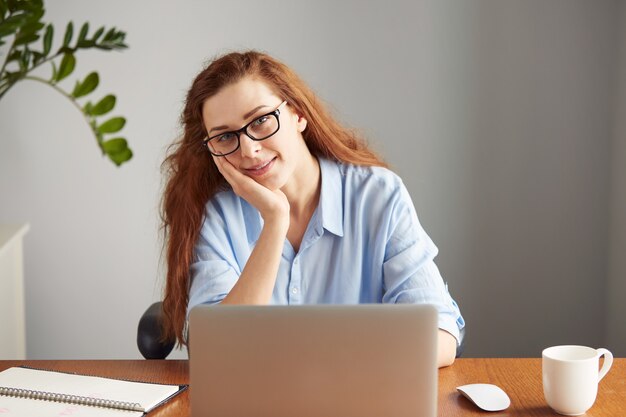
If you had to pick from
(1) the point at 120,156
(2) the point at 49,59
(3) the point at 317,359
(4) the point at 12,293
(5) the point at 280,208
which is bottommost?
(4) the point at 12,293

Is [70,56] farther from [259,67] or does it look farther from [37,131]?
[37,131]

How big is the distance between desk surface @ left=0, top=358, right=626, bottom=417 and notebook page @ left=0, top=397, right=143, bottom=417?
65 millimetres

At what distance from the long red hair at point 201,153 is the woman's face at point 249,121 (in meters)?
0.03

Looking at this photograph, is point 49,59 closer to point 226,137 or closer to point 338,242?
point 226,137

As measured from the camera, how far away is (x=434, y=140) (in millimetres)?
2947

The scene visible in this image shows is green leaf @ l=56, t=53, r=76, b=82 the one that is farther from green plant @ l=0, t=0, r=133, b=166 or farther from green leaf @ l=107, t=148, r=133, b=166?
green leaf @ l=107, t=148, r=133, b=166

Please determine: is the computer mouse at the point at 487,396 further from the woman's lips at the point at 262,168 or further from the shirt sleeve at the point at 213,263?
the woman's lips at the point at 262,168

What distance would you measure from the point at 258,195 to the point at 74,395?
2.01 ft

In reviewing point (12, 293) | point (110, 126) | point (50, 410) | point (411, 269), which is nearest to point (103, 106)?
point (110, 126)

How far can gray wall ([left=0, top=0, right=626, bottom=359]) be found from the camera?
286 cm

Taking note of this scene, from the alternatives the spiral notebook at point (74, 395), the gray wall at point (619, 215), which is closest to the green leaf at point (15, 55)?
the spiral notebook at point (74, 395)

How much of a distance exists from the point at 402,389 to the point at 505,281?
6.32 ft

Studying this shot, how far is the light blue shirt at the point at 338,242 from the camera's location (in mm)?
1902

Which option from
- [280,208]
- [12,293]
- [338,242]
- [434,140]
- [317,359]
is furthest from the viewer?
[434,140]
